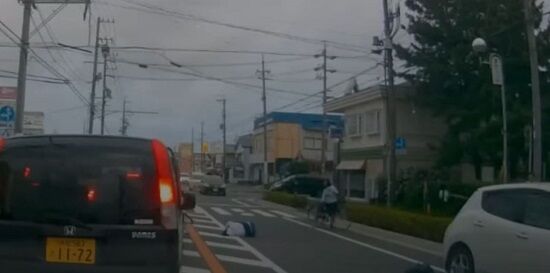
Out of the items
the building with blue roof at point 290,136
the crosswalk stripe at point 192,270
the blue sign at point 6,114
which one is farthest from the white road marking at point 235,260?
the building with blue roof at point 290,136

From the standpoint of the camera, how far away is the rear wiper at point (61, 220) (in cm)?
688

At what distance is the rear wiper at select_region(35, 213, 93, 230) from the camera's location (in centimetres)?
688

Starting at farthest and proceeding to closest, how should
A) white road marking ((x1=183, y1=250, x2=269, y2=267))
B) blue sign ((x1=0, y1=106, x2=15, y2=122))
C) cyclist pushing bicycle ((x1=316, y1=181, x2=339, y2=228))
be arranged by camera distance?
1. cyclist pushing bicycle ((x1=316, y1=181, x2=339, y2=228))
2. blue sign ((x1=0, y1=106, x2=15, y2=122))
3. white road marking ((x1=183, y1=250, x2=269, y2=267))

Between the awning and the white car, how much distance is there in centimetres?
3673

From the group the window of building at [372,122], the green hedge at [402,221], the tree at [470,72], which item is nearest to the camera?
the green hedge at [402,221]

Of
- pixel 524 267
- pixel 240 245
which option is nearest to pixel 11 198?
pixel 524 267

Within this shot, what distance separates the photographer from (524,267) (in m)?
11.2

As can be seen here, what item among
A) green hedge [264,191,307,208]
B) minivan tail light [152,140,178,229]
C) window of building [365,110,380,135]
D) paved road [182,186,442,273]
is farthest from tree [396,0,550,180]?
minivan tail light [152,140,178,229]

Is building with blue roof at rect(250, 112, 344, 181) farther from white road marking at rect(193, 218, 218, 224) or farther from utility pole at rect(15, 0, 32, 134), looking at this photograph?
white road marking at rect(193, 218, 218, 224)

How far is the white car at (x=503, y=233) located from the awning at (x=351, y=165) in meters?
36.7

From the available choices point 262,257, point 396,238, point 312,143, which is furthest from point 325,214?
point 312,143

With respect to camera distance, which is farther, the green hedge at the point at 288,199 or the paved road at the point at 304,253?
the green hedge at the point at 288,199

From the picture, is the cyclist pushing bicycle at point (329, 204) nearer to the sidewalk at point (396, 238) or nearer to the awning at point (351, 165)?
the sidewalk at point (396, 238)

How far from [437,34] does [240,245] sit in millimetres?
22980
